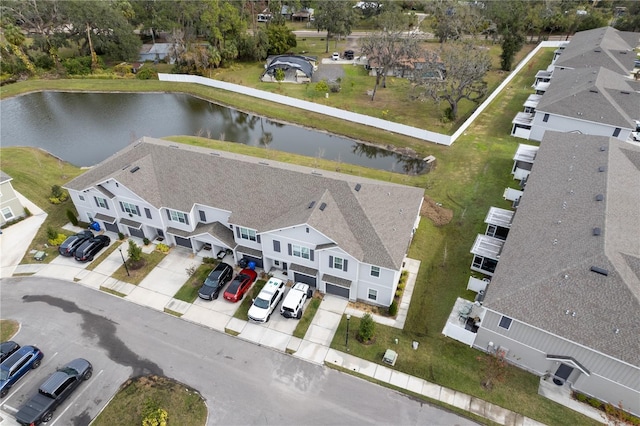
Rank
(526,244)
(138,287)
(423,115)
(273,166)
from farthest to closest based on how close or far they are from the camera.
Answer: (423,115)
(273,166)
(138,287)
(526,244)

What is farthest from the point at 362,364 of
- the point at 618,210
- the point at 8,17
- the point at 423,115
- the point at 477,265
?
the point at 8,17

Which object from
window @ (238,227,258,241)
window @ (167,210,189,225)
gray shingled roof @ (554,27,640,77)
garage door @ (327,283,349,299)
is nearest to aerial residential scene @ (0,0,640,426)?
window @ (238,227,258,241)

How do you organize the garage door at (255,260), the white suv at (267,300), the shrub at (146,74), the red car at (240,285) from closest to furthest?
the white suv at (267,300) < the red car at (240,285) < the garage door at (255,260) < the shrub at (146,74)

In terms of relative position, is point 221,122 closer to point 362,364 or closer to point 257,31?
point 257,31

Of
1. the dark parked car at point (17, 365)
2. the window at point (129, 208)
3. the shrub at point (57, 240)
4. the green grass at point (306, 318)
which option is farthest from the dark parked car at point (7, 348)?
the green grass at point (306, 318)

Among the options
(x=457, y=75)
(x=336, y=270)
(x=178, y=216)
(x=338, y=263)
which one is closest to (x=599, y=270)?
(x=338, y=263)

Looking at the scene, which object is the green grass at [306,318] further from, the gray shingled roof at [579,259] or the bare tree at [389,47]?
the bare tree at [389,47]
